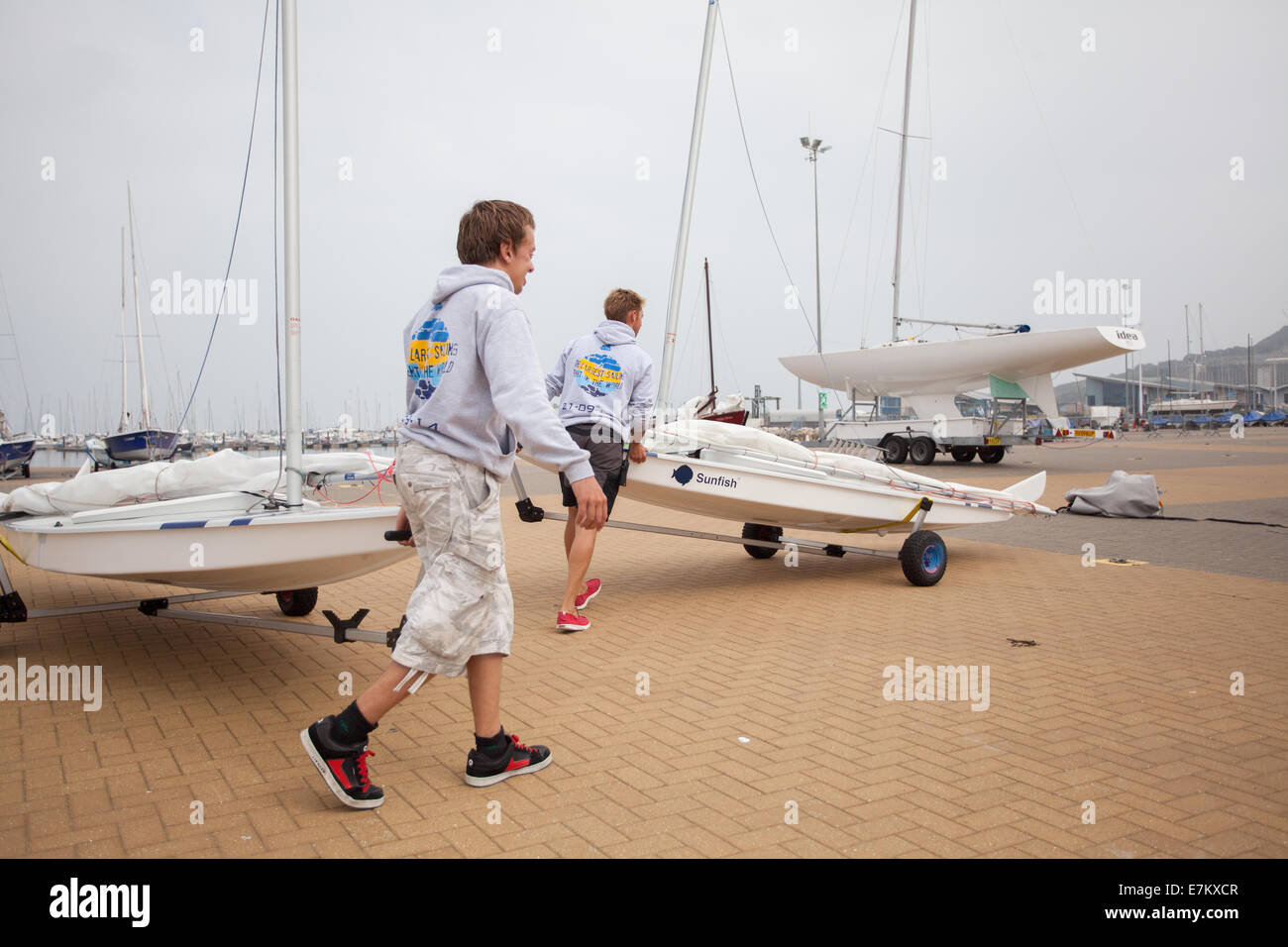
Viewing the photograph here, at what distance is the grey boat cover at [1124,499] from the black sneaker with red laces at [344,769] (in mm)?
11184

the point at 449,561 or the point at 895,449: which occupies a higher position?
the point at 449,561

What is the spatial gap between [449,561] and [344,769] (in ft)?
2.52

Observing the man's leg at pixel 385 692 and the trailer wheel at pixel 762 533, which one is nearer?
the man's leg at pixel 385 692

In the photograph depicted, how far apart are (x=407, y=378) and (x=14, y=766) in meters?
2.19

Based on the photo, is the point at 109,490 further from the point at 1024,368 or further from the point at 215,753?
the point at 1024,368

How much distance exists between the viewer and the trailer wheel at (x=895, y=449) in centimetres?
2316

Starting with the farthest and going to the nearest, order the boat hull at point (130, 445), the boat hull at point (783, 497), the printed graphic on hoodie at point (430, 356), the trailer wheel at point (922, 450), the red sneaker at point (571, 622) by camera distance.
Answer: the boat hull at point (130, 445)
the trailer wheel at point (922, 450)
the boat hull at point (783, 497)
the red sneaker at point (571, 622)
the printed graphic on hoodie at point (430, 356)

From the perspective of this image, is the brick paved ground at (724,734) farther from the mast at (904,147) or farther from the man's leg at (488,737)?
the mast at (904,147)

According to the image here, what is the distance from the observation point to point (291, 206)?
5.15 meters

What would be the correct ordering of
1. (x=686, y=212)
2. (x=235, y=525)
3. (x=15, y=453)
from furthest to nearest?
(x=15, y=453)
(x=686, y=212)
(x=235, y=525)

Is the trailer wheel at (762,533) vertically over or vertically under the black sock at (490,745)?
over

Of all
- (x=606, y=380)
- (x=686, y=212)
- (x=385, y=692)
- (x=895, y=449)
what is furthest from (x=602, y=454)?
(x=895, y=449)
